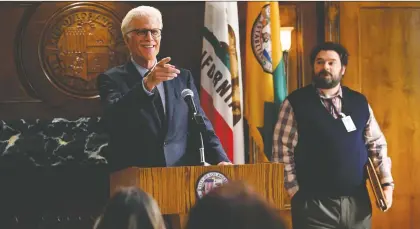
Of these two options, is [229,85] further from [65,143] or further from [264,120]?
[65,143]

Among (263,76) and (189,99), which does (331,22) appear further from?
(189,99)

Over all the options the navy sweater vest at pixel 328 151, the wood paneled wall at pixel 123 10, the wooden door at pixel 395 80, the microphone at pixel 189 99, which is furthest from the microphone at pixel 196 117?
the wooden door at pixel 395 80

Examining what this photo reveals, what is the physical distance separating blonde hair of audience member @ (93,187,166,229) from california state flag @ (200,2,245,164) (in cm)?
348

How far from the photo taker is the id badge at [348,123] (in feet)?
14.3

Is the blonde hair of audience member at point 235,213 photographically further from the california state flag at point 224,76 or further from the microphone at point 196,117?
the california state flag at point 224,76

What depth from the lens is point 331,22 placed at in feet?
19.0

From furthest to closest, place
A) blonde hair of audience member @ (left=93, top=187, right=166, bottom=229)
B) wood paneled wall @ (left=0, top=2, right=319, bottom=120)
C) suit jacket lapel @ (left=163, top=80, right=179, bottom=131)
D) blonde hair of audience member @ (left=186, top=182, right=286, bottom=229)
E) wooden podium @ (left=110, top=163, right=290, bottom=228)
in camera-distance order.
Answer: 1. wood paneled wall @ (left=0, top=2, right=319, bottom=120)
2. suit jacket lapel @ (left=163, top=80, right=179, bottom=131)
3. wooden podium @ (left=110, top=163, right=290, bottom=228)
4. blonde hair of audience member @ (left=93, top=187, right=166, bottom=229)
5. blonde hair of audience member @ (left=186, top=182, right=286, bottom=229)

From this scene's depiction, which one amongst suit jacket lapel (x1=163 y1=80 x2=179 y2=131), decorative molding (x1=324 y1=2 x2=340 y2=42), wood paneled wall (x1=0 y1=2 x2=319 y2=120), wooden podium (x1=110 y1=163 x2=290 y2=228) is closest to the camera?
wooden podium (x1=110 y1=163 x2=290 y2=228)

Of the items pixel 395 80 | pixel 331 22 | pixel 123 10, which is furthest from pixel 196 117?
pixel 395 80

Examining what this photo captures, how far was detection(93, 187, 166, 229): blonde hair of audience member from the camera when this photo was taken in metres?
1.56

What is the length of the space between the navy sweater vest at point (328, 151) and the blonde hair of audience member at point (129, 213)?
9.11 feet

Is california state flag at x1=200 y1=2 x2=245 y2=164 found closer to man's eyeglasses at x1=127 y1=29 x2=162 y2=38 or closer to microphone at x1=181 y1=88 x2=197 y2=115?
man's eyeglasses at x1=127 y1=29 x2=162 y2=38

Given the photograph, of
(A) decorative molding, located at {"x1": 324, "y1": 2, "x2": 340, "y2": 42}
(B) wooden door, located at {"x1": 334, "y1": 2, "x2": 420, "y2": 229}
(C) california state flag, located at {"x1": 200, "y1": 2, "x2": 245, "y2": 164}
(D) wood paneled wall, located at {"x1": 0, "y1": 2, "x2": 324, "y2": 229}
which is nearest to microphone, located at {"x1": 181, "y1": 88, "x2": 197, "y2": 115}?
(C) california state flag, located at {"x1": 200, "y1": 2, "x2": 245, "y2": 164}

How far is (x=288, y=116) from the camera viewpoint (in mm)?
4477
